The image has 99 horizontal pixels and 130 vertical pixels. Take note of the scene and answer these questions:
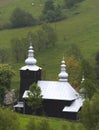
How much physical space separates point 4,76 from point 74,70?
77.8 feet

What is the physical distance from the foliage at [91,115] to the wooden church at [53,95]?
21.2 metres

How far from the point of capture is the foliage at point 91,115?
294ft

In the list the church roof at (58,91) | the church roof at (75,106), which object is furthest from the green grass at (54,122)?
the church roof at (58,91)

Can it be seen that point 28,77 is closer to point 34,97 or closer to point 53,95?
point 53,95

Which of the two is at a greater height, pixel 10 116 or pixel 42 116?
pixel 10 116

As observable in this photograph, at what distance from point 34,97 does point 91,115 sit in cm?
2619

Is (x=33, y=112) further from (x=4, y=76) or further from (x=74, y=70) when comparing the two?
(x=74, y=70)

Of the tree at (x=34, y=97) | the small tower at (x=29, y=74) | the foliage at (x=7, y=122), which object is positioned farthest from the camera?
the small tower at (x=29, y=74)

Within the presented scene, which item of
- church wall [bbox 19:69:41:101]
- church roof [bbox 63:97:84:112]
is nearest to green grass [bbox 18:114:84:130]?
church roof [bbox 63:97:84:112]

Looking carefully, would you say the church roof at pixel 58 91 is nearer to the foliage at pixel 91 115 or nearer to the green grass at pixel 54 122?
the green grass at pixel 54 122

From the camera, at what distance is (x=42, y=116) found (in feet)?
382

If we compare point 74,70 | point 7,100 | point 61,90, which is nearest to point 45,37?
point 74,70

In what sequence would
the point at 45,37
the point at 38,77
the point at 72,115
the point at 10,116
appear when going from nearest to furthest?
the point at 10,116, the point at 72,115, the point at 38,77, the point at 45,37

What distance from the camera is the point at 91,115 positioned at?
91.4 meters
